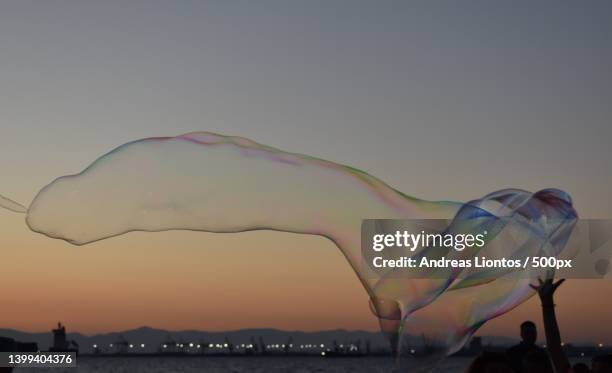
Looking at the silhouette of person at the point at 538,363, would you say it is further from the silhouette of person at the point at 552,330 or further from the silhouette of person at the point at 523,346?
the silhouette of person at the point at 523,346

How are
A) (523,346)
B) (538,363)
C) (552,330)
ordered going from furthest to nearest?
(523,346) < (552,330) < (538,363)

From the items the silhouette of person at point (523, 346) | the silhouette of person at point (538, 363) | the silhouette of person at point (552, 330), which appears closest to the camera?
the silhouette of person at point (538, 363)

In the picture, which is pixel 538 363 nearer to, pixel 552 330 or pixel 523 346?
pixel 552 330

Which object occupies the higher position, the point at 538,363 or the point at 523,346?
the point at 523,346

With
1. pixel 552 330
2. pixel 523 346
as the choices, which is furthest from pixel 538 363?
pixel 523 346

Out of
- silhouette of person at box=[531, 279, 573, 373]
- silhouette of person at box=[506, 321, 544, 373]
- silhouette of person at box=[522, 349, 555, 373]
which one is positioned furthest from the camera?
silhouette of person at box=[506, 321, 544, 373]

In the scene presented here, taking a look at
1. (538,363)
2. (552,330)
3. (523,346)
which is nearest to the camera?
(538,363)

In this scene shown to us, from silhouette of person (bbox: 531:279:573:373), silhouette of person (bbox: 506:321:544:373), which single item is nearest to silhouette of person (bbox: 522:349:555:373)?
silhouette of person (bbox: 531:279:573:373)

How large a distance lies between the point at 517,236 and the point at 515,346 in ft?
26.6

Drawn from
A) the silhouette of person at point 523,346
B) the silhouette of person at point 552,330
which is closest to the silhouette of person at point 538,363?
the silhouette of person at point 552,330

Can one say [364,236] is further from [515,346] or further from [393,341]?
[515,346]

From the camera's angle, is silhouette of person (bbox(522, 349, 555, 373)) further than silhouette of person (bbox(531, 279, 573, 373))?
No

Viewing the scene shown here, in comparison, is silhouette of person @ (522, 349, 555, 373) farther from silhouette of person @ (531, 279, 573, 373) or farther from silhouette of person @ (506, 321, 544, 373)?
silhouette of person @ (506, 321, 544, 373)

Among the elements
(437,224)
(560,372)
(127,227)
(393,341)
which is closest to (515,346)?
(560,372)
